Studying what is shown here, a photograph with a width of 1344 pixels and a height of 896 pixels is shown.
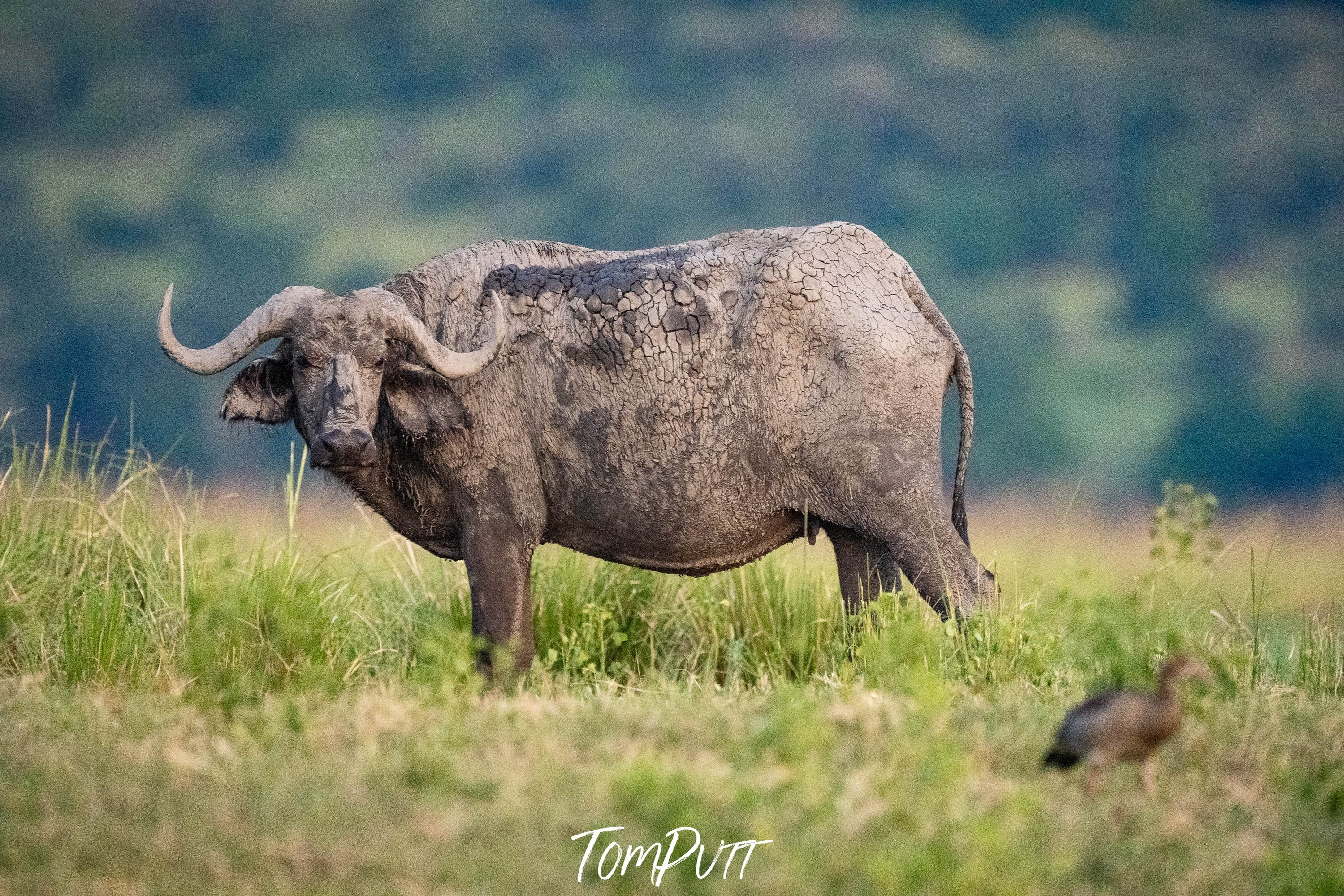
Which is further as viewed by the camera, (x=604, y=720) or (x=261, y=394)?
(x=261, y=394)

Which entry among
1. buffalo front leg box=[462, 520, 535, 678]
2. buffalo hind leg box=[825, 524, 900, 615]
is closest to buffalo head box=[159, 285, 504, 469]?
buffalo front leg box=[462, 520, 535, 678]

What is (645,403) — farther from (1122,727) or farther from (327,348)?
(1122,727)

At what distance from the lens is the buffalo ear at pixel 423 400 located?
7359mm

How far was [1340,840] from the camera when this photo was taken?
14.5 ft

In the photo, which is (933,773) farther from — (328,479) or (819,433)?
(328,479)

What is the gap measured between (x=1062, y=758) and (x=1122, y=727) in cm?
26

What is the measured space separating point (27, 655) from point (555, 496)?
114 inches

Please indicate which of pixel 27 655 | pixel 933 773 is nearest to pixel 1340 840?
pixel 933 773

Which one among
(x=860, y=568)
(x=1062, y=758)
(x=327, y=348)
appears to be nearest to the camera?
(x=1062, y=758)

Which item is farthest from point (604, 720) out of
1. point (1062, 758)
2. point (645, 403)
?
point (645, 403)

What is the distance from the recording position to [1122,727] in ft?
14.5

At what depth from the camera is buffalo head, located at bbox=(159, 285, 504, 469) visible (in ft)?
23.2

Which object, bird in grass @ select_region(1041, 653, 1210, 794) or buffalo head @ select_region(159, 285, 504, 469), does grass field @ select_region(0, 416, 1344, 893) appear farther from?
buffalo head @ select_region(159, 285, 504, 469)

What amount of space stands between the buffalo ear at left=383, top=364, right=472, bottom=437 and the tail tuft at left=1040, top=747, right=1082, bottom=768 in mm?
3809
